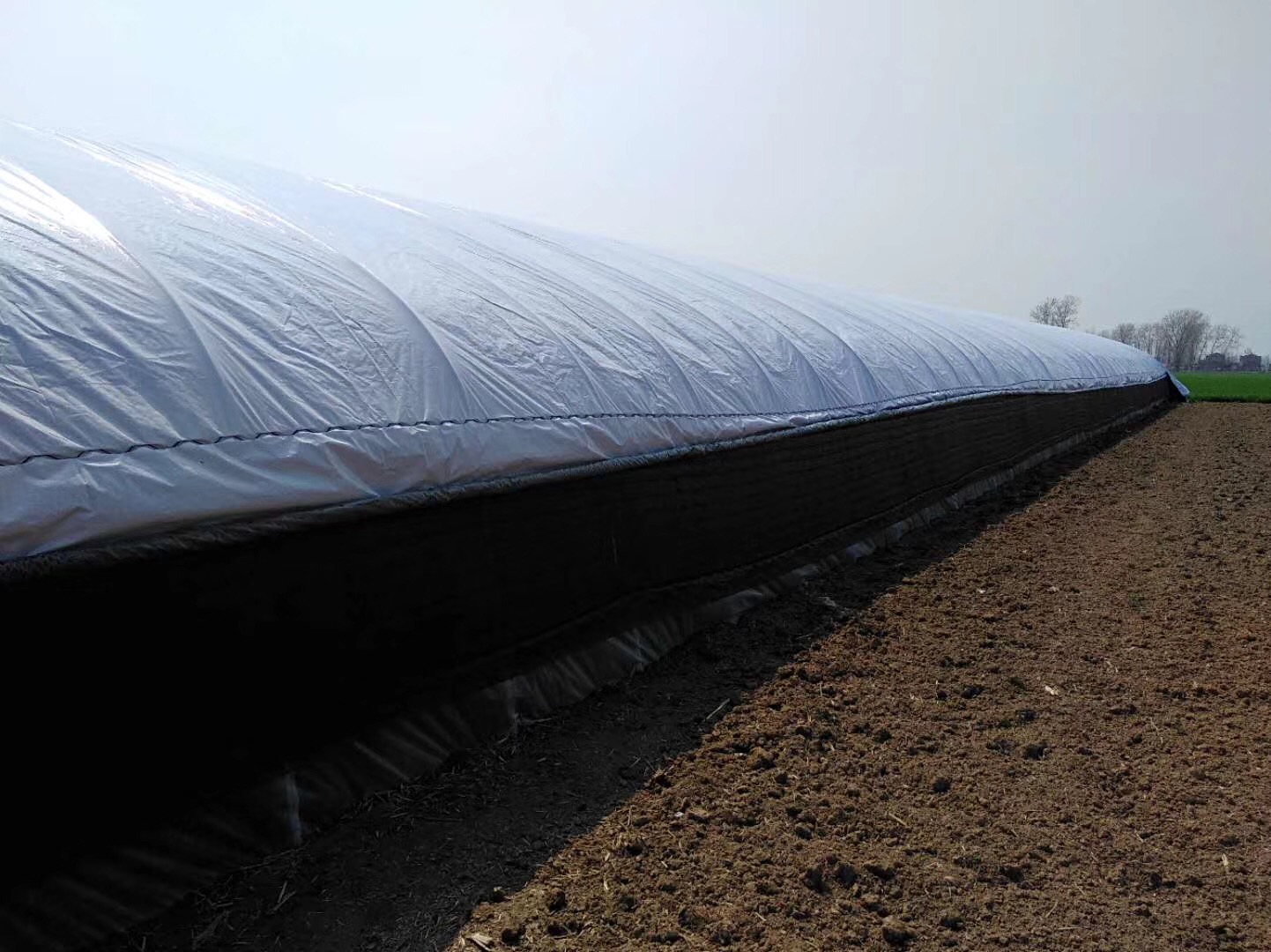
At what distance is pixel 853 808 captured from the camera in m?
2.65

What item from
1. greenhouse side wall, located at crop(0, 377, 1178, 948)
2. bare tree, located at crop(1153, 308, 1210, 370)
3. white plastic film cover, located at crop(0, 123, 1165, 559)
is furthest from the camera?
bare tree, located at crop(1153, 308, 1210, 370)

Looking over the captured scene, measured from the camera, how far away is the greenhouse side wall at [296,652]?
189 cm

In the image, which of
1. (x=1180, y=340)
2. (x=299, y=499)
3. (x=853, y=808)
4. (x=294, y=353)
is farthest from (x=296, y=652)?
(x=1180, y=340)

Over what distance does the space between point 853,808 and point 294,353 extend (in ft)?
7.14

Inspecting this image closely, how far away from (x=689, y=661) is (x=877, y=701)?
81 cm

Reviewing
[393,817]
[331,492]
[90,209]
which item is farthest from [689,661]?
[90,209]

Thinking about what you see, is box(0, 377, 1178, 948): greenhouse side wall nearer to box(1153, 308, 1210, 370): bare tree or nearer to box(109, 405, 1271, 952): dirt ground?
box(109, 405, 1271, 952): dirt ground

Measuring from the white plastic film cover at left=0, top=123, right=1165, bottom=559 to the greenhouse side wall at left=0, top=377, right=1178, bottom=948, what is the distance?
11cm

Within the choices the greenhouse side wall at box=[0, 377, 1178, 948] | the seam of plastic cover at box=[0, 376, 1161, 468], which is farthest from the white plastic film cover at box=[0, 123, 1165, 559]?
the greenhouse side wall at box=[0, 377, 1178, 948]

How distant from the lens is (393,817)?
8.25 ft

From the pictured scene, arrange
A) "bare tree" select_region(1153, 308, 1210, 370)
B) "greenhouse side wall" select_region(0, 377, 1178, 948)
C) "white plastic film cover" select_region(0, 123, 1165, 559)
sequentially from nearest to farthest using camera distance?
"greenhouse side wall" select_region(0, 377, 1178, 948), "white plastic film cover" select_region(0, 123, 1165, 559), "bare tree" select_region(1153, 308, 1210, 370)

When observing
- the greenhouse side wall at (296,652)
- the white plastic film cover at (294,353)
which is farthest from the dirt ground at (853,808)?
the white plastic film cover at (294,353)

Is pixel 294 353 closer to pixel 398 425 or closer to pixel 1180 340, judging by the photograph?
pixel 398 425

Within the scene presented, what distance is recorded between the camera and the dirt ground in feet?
6.98
